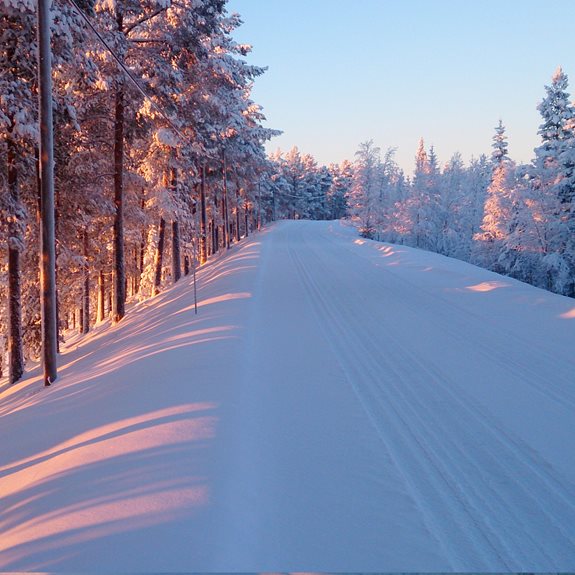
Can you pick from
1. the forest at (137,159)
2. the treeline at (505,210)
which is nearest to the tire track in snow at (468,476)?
the forest at (137,159)

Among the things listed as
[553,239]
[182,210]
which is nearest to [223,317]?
[182,210]

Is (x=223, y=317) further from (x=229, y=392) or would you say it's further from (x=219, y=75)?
(x=219, y=75)

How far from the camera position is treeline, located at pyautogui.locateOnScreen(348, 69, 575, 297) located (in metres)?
35.1

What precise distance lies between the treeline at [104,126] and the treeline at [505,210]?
22.8 metres

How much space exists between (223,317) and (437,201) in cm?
6414

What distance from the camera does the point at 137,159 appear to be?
25.0 m

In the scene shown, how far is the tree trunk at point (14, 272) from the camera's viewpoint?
12.4m

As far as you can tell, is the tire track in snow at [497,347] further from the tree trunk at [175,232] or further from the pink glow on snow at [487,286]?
the tree trunk at [175,232]

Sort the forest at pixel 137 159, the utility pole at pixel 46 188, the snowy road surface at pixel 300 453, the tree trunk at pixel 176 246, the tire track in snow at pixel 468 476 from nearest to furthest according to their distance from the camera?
the snowy road surface at pixel 300 453 < the tire track in snow at pixel 468 476 < the utility pole at pixel 46 188 < the forest at pixel 137 159 < the tree trunk at pixel 176 246

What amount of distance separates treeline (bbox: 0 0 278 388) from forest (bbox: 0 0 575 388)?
0.17ft

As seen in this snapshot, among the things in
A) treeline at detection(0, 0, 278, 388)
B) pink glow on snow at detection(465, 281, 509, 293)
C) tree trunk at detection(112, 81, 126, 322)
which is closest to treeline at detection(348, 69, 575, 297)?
pink glow on snow at detection(465, 281, 509, 293)

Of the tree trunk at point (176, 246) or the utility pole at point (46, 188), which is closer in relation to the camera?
the utility pole at point (46, 188)

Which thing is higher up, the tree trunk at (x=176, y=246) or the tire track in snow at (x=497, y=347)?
the tree trunk at (x=176, y=246)

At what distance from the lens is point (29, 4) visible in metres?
9.84
